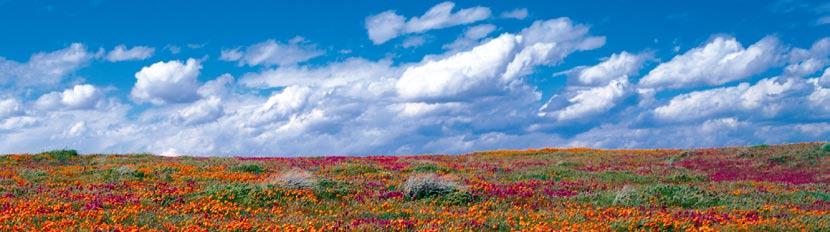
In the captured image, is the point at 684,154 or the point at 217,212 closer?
the point at 217,212

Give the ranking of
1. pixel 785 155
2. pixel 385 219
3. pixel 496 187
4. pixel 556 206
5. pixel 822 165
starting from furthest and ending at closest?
1. pixel 785 155
2. pixel 822 165
3. pixel 496 187
4. pixel 556 206
5. pixel 385 219

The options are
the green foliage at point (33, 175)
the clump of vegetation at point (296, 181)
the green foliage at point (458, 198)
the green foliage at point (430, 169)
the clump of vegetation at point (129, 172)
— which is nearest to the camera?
the green foliage at point (458, 198)

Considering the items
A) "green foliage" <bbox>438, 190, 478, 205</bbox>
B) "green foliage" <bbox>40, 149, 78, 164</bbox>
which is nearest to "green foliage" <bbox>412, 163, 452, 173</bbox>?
"green foliage" <bbox>438, 190, 478, 205</bbox>

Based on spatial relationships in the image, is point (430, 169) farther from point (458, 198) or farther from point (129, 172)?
point (458, 198)

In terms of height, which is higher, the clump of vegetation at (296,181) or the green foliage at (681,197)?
the clump of vegetation at (296,181)

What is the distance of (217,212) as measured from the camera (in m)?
15.7

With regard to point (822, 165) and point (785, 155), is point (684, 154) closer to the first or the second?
point (785, 155)

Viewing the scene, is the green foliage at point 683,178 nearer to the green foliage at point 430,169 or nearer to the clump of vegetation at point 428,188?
the green foliage at point 430,169

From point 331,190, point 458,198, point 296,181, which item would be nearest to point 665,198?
point 458,198

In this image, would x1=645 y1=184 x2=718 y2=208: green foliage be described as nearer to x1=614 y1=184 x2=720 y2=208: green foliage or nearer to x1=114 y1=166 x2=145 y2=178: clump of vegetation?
x1=614 y1=184 x2=720 y2=208: green foliage

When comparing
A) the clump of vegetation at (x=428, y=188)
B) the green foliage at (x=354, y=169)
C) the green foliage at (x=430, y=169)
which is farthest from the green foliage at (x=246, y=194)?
the green foliage at (x=430, y=169)

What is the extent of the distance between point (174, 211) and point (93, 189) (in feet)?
21.1

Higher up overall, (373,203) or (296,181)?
(296,181)

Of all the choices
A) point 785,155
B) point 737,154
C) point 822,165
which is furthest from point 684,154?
point 822,165
